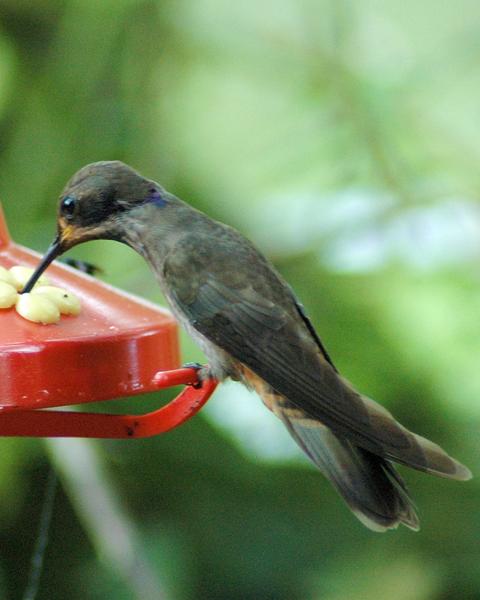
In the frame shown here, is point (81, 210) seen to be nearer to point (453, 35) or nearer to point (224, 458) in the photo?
point (224, 458)

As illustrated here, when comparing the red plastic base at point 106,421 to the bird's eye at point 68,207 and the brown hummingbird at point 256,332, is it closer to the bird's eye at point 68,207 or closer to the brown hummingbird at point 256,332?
the brown hummingbird at point 256,332

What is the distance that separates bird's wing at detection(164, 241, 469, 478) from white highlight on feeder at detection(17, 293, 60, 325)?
44cm

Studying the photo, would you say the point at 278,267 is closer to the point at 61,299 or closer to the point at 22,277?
the point at 22,277

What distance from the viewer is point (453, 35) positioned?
519 centimetres

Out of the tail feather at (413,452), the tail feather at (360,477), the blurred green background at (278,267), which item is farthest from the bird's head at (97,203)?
the blurred green background at (278,267)

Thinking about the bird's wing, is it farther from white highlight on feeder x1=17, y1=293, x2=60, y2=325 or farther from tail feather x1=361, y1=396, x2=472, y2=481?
white highlight on feeder x1=17, y1=293, x2=60, y2=325

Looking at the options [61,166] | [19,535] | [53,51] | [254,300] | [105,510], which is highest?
[254,300]

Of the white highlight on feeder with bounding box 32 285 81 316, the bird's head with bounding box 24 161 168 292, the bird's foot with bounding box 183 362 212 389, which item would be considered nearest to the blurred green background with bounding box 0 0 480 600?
the bird's head with bounding box 24 161 168 292

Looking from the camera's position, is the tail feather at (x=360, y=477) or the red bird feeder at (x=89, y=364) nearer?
the red bird feeder at (x=89, y=364)

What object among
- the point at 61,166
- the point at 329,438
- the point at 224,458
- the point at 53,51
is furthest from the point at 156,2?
the point at 329,438

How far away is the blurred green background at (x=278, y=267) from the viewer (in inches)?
173

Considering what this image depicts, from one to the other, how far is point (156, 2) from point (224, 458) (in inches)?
72.9

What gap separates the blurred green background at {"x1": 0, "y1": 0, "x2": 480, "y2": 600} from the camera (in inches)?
173

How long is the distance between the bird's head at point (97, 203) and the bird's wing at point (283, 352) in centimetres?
18
